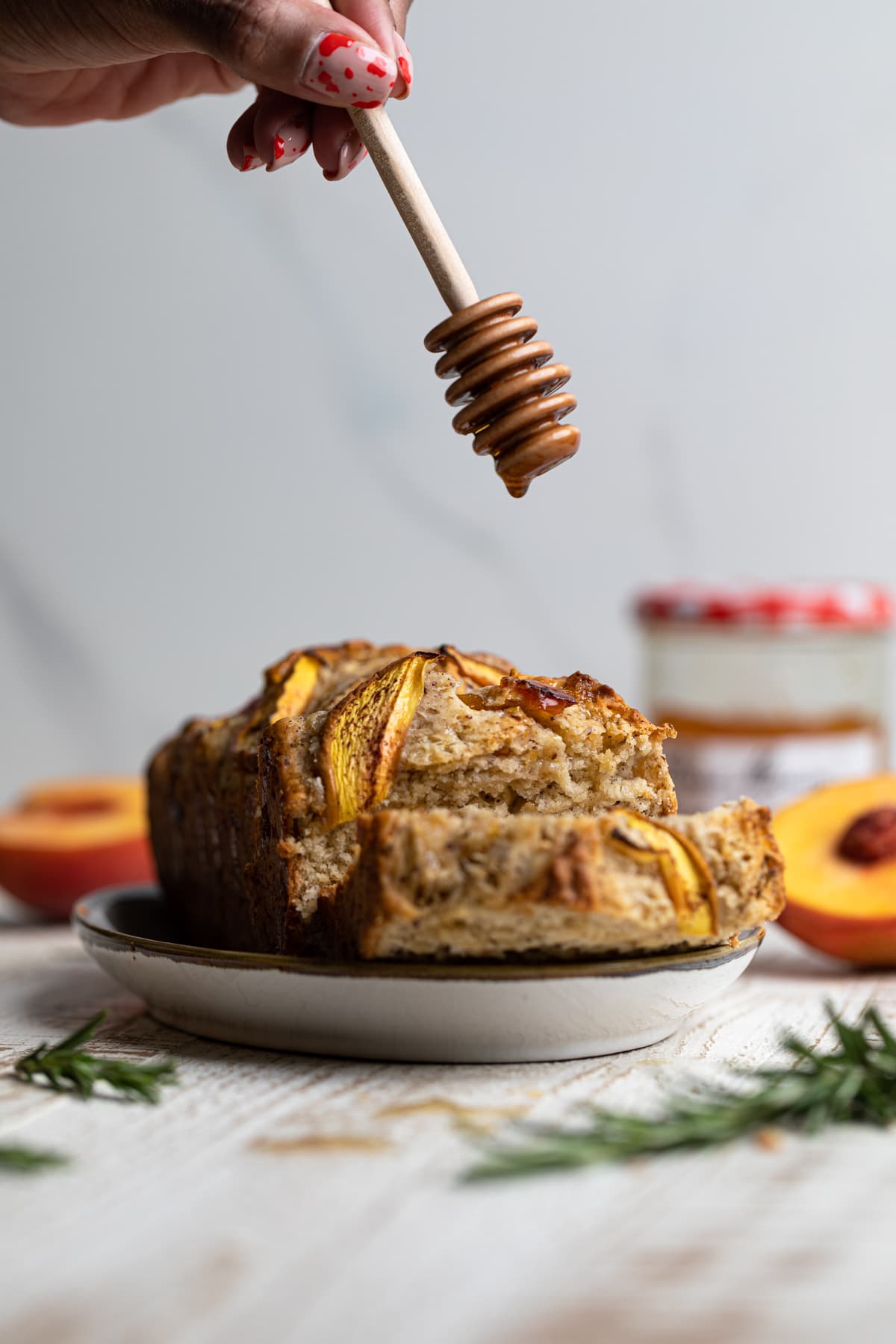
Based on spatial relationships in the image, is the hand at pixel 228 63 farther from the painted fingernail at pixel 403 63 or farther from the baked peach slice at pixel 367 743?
the baked peach slice at pixel 367 743

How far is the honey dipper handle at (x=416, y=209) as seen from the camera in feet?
5.71

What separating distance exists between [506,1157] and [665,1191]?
14 centimetres

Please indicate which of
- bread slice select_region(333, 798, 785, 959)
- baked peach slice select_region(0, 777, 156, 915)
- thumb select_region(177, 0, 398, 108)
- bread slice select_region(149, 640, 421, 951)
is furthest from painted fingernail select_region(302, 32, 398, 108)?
baked peach slice select_region(0, 777, 156, 915)

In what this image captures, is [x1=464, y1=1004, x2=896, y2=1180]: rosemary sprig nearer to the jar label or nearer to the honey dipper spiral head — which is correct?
the honey dipper spiral head

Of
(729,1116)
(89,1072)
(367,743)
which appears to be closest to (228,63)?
(367,743)

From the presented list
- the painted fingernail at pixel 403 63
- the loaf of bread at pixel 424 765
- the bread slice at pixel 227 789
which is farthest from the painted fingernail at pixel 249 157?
the loaf of bread at pixel 424 765

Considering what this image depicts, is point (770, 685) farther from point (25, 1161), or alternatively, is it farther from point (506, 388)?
point (25, 1161)

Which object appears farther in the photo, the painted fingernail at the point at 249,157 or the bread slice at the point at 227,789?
the painted fingernail at the point at 249,157

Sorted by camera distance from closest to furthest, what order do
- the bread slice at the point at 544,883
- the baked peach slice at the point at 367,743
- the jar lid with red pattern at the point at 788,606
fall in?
the bread slice at the point at 544,883
the baked peach slice at the point at 367,743
the jar lid with red pattern at the point at 788,606

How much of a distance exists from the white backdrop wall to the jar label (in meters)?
1.32

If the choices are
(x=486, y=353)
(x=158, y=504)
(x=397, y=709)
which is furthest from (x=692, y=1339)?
(x=158, y=504)

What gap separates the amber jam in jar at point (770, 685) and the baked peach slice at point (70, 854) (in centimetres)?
118

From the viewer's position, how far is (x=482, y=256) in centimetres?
417

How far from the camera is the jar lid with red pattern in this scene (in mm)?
3178
